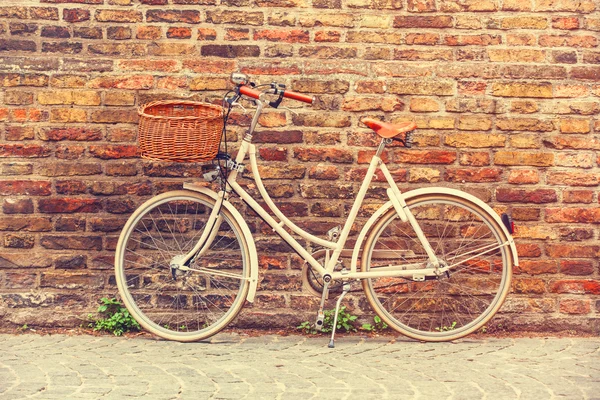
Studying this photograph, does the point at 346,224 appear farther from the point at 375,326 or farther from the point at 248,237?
the point at 375,326

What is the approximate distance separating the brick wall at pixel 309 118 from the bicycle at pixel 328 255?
185 mm

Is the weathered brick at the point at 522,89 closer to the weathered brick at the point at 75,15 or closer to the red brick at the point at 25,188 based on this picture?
the weathered brick at the point at 75,15

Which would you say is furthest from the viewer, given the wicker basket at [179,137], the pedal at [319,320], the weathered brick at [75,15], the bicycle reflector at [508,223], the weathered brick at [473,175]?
the weathered brick at [473,175]

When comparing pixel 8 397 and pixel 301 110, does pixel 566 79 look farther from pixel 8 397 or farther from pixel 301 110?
pixel 8 397

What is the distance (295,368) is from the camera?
4.44 meters

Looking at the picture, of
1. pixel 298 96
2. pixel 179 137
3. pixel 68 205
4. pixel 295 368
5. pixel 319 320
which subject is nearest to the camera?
pixel 295 368

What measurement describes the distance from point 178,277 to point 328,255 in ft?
3.02

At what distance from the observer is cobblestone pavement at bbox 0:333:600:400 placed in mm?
3994

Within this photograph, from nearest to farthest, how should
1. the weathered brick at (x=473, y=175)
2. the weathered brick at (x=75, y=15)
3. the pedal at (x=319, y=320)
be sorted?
the pedal at (x=319, y=320), the weathered brick at (x=75, y=15), the weathered brick at (x=473, y=175)

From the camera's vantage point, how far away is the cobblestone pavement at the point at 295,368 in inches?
157

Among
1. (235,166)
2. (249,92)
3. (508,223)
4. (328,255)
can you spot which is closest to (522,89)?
(508,223)

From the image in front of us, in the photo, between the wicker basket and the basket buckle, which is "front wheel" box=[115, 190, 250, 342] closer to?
the basket buckle

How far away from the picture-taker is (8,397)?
3.84m

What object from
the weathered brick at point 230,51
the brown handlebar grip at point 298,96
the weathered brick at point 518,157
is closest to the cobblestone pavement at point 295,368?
the weathered brick at point 518,157
